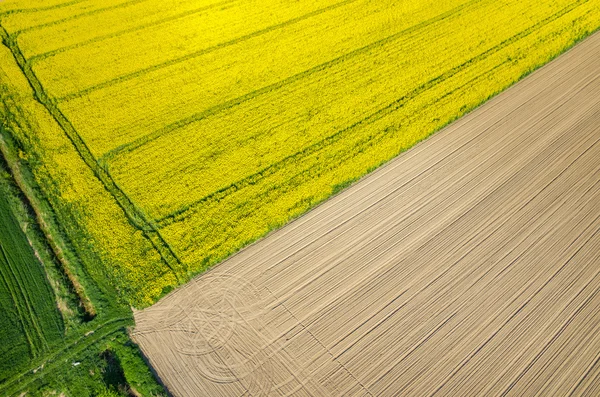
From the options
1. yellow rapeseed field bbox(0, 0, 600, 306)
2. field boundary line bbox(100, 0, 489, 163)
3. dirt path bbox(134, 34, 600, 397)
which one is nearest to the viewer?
dirt path bbox(134, 34, 600, 397)

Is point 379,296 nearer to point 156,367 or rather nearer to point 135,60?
point 156,367

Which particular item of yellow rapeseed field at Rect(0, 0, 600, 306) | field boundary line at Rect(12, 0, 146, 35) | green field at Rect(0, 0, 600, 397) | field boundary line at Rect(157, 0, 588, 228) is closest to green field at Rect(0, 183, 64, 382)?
green field at Rect(0, 0, 600, 397)

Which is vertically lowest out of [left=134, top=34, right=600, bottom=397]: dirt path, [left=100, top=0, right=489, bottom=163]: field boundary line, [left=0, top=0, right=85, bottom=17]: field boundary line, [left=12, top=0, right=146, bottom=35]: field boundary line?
[left=134, top=34, right=600, bottom=397]: dirt path

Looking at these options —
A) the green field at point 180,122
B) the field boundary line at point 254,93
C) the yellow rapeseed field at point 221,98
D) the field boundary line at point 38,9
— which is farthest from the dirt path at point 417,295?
the field boundary line at point 38,9

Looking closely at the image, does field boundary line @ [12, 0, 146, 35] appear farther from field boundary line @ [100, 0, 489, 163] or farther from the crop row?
the crop row

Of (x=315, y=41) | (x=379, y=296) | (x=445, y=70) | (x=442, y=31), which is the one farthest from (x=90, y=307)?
(x=442, y=31)

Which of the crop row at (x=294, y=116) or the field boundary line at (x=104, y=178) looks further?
the crop row at (x=294, y=116)

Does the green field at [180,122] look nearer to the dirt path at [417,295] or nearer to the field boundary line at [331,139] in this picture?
the field boundary line at [331,139]
